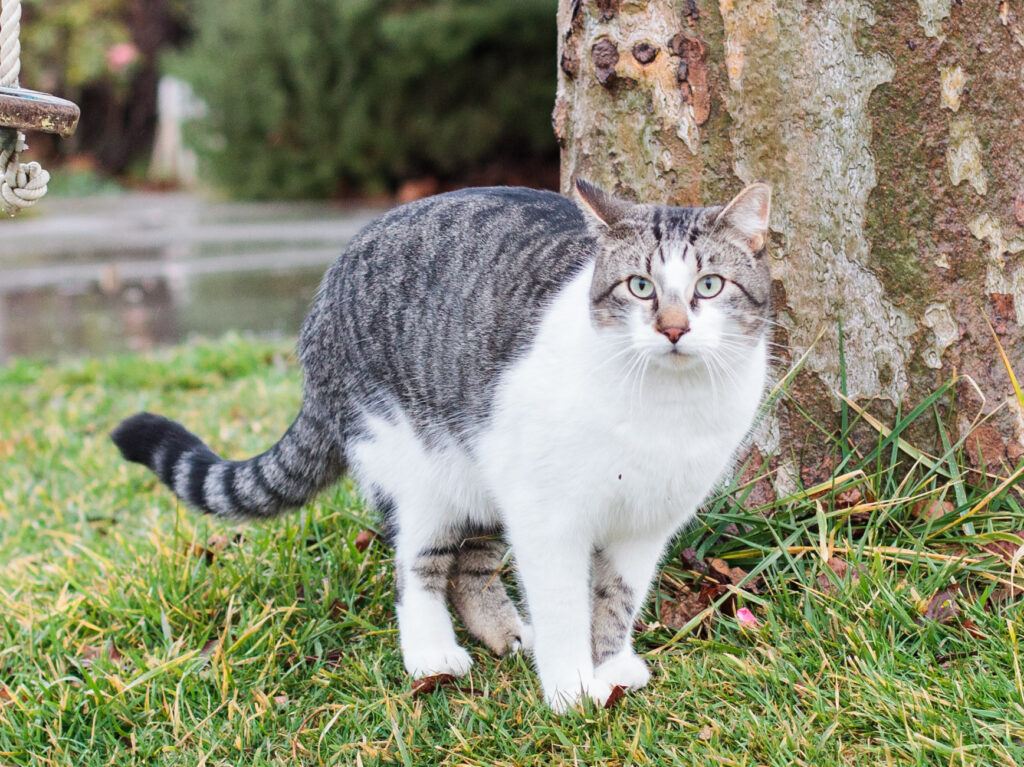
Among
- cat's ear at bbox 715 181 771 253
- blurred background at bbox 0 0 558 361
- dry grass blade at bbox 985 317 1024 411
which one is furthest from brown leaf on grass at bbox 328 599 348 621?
blurred background at bbox 0 0 558 361

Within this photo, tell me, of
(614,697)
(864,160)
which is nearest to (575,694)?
(614,697)

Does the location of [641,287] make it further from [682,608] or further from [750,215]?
[682,608]

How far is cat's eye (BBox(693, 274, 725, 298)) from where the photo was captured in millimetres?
2258

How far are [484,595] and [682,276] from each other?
107 centimetres

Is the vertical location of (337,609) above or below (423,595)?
below

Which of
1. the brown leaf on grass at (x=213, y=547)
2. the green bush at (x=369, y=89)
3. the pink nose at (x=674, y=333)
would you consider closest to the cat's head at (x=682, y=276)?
the pink nose at (x=674, y=333)

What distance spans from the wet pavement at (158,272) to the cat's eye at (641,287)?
4.69 m

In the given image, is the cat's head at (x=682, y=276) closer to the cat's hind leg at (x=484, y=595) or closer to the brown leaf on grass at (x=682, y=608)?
the brown leaf on grass at (x=682, y=608)

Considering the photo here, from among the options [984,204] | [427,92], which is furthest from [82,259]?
[984,204]

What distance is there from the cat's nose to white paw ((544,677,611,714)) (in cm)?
80

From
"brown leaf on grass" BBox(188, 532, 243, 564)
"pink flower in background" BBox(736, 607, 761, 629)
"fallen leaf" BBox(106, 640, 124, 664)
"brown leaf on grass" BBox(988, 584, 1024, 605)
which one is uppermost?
"brown leaf on grass" BBox(988, 584, 1024, 605)

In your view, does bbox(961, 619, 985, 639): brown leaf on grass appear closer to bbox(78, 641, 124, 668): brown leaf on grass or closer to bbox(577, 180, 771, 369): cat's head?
bbox(577, 180, 771, 369): cat's head

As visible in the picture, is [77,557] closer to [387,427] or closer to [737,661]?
[387,427]

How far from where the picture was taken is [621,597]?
2578 mm
